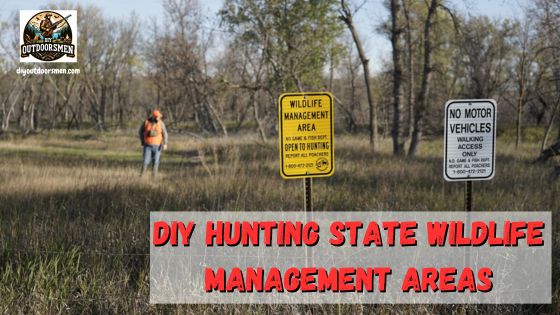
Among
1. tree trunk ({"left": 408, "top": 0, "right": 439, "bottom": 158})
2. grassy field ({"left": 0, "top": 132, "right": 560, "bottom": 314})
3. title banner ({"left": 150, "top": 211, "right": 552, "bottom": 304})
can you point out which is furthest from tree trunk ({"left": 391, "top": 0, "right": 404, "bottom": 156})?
title banner ({"left": 150, "top": 211, "right": 552, "bottom": 304})

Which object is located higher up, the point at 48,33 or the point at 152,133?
the point at 48,33

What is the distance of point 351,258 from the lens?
4.32 meters

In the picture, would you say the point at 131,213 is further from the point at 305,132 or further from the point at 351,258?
the point at 305,132

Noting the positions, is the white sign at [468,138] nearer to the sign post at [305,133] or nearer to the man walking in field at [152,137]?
the sign post at [305,133]

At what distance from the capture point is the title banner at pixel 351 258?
3561mm

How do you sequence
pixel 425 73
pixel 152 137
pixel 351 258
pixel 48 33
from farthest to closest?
pixel 48 33, pixel 425 73, pixel 152 137, pixel 351 258

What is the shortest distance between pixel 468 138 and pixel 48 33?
1805 cm

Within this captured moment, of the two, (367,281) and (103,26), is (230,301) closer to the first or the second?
(367,281)

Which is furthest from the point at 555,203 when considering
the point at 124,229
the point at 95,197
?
the point at 95,197

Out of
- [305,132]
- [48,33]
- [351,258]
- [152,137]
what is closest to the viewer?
[305,132]

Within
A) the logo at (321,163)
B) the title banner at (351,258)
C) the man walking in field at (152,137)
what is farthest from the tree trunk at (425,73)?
the logo at (321,163)

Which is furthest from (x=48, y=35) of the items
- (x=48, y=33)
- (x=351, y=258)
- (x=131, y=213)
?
(x=351, y=258)

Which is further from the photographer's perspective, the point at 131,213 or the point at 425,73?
the point at 425,73

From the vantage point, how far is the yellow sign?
3.34m
